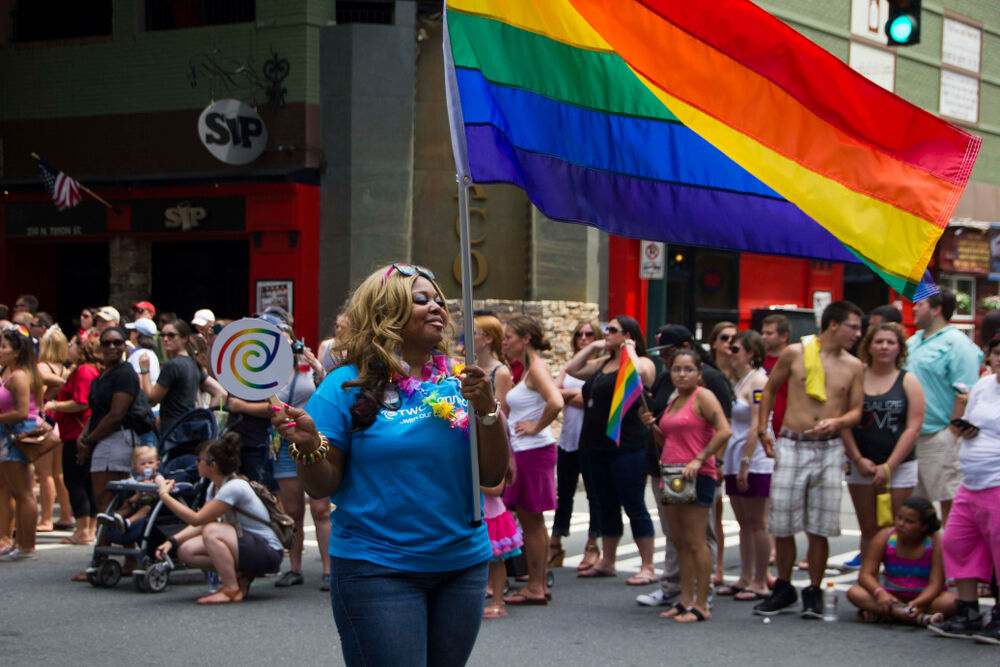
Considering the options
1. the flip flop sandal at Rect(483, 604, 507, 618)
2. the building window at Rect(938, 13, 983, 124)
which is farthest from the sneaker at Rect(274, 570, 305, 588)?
the building window at Rect(938, 13, 983, 124)

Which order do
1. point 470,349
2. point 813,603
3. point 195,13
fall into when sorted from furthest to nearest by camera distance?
point 195,13 → point 813,603 → point 470,349

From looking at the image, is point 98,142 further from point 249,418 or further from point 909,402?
point 909,402

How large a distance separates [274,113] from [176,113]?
1957 mm

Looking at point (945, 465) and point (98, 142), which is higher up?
point (98, 142)

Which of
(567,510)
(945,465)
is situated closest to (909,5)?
(945,465)

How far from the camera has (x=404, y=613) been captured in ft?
13.0

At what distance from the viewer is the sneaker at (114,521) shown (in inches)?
371

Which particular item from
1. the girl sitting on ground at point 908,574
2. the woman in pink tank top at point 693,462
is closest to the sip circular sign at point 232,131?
the woman in pink tank top at point 693,462

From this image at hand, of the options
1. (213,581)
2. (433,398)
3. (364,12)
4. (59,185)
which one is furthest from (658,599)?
(364,12)

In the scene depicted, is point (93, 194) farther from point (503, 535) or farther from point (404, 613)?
point (404, 613)

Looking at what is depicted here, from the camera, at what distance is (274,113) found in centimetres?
2142

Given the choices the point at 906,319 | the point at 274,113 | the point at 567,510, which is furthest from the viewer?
the point at 906,319

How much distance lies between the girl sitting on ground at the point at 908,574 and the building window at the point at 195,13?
16371 millimetres

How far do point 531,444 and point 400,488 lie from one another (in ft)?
17.7
